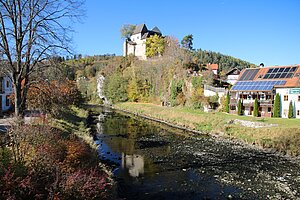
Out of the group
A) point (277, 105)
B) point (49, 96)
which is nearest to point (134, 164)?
point (49, 96)

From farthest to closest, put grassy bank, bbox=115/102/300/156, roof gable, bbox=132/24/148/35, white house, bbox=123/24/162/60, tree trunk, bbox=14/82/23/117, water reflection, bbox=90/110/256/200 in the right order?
roof gable, bbox=132/24/148/35 < white house, bbox=123/24/162/60 < grassy bank, bbox=115/102/300/156 < water reflection, bbox=90/110/256/200 < tree trunk, bbox=14/82/23/117

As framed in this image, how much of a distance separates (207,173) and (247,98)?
25.5m

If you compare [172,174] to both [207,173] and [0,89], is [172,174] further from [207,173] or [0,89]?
[0,89]

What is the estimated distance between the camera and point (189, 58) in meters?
58.1

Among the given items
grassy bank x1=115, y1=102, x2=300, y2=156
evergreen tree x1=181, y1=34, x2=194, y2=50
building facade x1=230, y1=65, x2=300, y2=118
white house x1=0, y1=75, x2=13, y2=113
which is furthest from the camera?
evergreen tree x1=181, y1=34, x2=194, y2=50

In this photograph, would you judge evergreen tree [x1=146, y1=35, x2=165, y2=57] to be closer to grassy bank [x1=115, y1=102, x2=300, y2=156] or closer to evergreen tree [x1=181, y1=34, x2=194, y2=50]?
evergreen tree [x1=181, y1=34, x2=194, y2=50]

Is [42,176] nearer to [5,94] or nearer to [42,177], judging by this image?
[42,177]

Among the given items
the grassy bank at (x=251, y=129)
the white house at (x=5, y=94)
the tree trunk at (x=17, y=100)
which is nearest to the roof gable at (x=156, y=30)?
the grassy bank at (x=251, y=129)

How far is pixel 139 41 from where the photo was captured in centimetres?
9050

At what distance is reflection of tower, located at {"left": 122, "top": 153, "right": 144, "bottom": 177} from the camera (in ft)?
54.6

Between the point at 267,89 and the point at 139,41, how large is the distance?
201 ft

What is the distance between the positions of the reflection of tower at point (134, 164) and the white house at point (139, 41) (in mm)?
66793

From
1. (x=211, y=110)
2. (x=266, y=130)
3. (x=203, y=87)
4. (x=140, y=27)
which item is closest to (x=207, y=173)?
(x=266, y=130)

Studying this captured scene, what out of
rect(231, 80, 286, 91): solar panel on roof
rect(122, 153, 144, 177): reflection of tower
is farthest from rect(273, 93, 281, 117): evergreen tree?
rect(122, 153, 144, 177): reflection of tower
